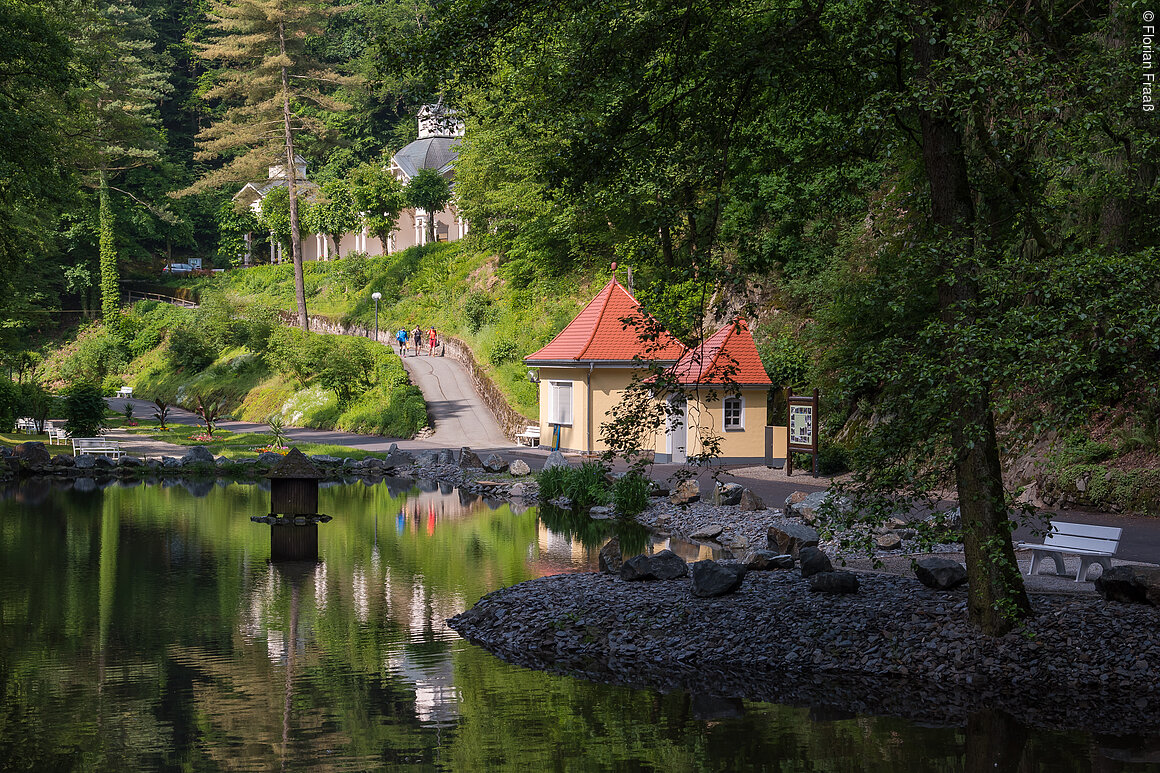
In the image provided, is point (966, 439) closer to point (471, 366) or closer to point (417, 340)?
→ point (471, 366)

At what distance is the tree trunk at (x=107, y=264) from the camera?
62188 millimetres

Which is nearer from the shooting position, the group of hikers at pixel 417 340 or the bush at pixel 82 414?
the bush at pixel 82 414

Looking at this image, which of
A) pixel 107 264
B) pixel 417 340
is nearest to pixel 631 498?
pixel 417 340

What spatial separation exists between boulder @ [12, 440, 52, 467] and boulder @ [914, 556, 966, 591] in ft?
83.6

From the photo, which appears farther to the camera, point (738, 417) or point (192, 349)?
point (192, 349)

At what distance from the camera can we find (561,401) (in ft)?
105

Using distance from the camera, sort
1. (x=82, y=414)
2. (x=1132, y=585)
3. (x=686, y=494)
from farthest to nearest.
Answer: (x=82, y=414)
(x=686, y=494)
(x=1132, y=585)

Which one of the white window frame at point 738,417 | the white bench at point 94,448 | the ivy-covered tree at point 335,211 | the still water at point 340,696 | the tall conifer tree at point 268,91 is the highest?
the tall conifer tree at point 268,91

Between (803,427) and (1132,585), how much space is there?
14.5 m

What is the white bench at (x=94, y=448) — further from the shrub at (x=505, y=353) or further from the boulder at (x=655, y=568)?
the boulder at (x=655, y=568)

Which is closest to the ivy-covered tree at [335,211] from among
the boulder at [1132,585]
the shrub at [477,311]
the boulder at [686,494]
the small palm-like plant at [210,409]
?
the shrub at [477,311]

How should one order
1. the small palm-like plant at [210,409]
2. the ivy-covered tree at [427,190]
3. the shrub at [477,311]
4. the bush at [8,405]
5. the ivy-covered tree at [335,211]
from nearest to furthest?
the bush at [8,405]
the small palm-like plant at [210,409]
the shrub at [477,311]
the ivy-covered tree at [427,190]
the ivy-covered tree at [335,211]

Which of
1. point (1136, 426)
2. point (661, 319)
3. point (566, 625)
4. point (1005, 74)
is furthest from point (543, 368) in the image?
point (1005, 74)

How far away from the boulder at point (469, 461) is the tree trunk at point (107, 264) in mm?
39556
